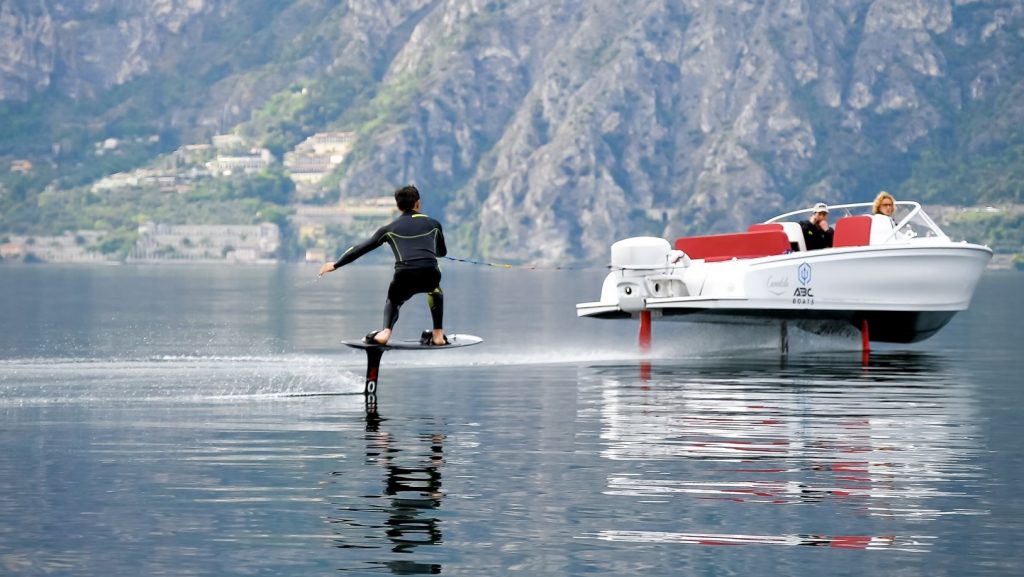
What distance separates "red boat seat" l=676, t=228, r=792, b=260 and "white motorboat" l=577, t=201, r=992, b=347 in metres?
0.02

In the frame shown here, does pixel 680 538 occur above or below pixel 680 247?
below

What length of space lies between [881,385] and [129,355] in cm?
1770

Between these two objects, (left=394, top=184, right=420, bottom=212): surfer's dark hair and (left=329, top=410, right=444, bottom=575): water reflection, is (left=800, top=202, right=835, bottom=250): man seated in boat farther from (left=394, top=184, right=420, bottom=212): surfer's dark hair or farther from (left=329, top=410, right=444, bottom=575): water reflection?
(left=329, top=410, right=444, bottom=575): water reflection

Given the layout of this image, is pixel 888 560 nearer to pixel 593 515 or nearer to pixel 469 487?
pixel 593 515

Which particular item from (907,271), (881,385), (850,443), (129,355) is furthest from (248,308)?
(850,443)

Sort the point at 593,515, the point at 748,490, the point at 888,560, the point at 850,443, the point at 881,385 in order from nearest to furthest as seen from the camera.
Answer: the point at 888,560
the point at 593,515
the point at 748,490
the point at 850,443
the point at 881,385

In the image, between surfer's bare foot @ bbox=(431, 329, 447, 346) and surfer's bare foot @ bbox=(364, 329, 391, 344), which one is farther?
surfer's bare foot @ bbox=(431, 329, 447, 346)

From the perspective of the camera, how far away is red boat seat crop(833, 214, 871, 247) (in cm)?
3728

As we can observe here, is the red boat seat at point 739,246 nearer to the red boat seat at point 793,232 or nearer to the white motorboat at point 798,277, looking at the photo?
the white motorboat at point 798,277

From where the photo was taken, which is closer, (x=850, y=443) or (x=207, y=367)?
(x=850, y=443)

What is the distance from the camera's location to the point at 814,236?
38.3 m

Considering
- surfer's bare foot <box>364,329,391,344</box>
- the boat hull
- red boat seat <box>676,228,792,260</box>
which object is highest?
red boat seat <box>676,228,792,260</box>

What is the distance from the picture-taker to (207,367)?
1292 inches

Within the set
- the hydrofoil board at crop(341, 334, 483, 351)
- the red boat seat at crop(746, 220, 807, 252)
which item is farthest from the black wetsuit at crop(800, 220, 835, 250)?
the hydrofoil board at crop(341, 334, 483, 351)
